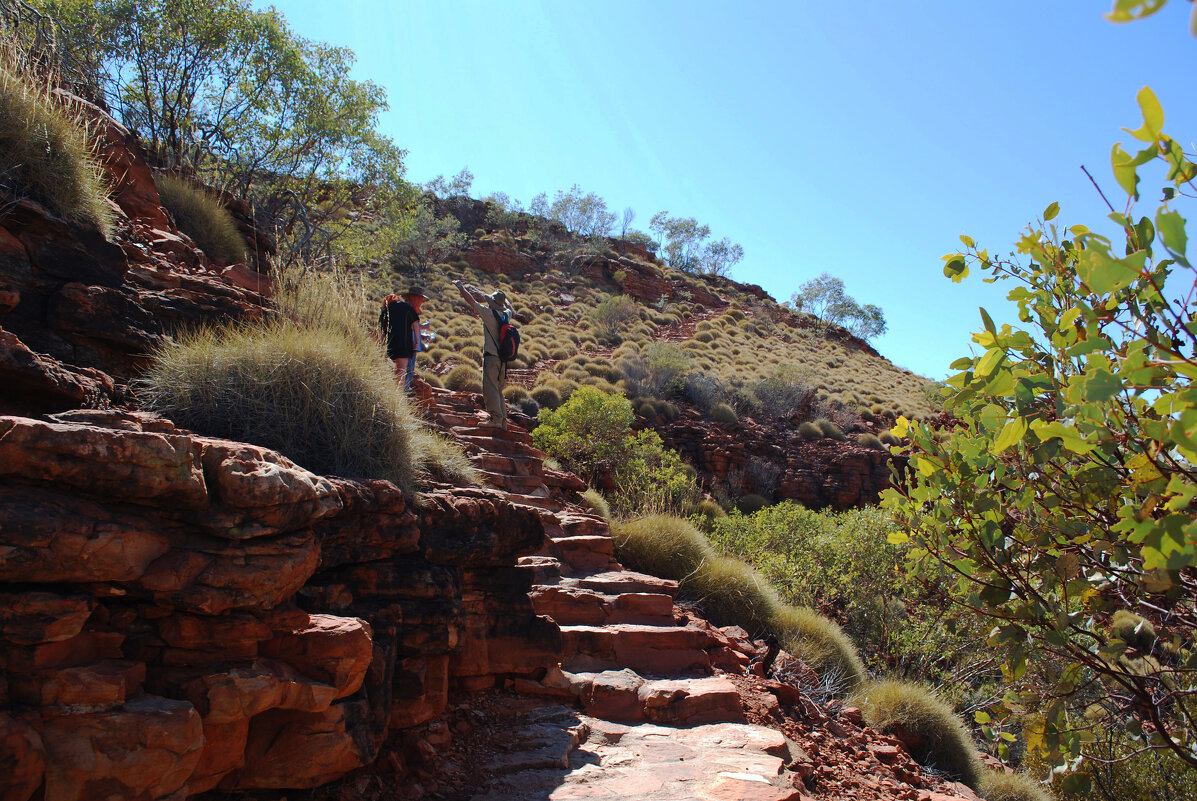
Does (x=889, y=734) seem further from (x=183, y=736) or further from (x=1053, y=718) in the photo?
(x=183, y=736)

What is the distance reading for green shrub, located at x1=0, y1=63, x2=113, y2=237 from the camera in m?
4.82

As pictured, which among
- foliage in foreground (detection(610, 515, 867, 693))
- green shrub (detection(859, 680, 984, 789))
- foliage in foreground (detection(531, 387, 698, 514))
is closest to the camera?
green shrub (detection(859, 680, 984, 789))

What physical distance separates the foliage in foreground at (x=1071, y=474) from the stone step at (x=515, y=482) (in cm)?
549

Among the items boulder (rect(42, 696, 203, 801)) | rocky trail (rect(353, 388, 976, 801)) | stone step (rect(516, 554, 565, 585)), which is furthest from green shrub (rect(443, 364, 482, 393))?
boulder (rect(42, 696, 203, 801))

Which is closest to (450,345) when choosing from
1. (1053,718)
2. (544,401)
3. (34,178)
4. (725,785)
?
(544,401)

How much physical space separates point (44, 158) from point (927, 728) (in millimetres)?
8664

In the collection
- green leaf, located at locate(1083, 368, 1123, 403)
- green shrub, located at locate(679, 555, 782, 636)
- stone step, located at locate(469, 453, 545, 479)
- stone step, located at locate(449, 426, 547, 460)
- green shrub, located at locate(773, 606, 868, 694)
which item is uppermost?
green leaf, located at locate(1083, 368, 1123, 403)

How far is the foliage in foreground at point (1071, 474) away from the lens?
162 cm

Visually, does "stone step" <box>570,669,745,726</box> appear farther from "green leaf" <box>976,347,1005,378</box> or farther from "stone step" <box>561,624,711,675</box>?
"green leaf" <box>976,347,1005,378</box>

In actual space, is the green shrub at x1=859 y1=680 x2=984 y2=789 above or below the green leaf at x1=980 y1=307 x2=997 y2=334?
below

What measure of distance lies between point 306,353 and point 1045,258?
4.30m

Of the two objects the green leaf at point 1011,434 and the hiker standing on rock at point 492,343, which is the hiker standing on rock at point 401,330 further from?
the green leaf at point 1011,434

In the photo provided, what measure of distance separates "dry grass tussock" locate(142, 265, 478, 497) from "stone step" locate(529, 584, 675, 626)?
5.80ft

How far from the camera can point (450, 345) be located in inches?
936
